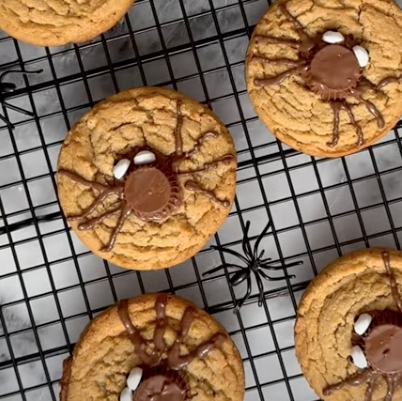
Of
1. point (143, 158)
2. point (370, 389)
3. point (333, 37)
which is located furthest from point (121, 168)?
point (370, 389)

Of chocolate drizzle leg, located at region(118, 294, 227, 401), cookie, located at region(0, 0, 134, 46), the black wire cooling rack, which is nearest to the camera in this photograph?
chocolate drizzle leg, located at region(118, 294, 227, 401)

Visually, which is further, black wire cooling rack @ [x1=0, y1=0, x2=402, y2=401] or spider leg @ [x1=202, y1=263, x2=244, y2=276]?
black wire cooling rack @ [x1=0, y1=0, x2=402, y2=401]

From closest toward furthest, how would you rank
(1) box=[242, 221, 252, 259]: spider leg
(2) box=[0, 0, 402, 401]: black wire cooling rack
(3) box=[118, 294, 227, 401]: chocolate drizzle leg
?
1. (3) box=[118, 294, 227, 401]: chocolate drizzle leg
2. (1) box=[242, 221, 252, 259]: spider leg
3. (2) box=[0, 0, 402, 401]: black wire cooling rack

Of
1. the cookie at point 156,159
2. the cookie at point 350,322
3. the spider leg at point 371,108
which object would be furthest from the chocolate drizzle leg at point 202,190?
the spider leg at point 371,108

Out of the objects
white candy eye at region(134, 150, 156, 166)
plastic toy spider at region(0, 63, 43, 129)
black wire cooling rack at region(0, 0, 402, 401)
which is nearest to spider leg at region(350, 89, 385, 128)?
black wire cooling rack at region(0, 0, 402, 401)

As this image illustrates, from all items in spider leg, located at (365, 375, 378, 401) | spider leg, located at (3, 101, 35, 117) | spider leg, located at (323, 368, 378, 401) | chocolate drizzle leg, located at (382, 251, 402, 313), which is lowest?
spider leg, located at (365, 375, 378, 401)

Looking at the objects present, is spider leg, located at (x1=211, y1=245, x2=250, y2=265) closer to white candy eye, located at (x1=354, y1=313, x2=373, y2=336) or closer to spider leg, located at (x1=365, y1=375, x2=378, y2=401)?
white candy eye, located at (x1=354, y1=313, x2=373, y2=336)

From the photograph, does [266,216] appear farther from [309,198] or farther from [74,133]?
[74,133]

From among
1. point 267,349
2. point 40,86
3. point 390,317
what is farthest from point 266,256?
point 40,86
